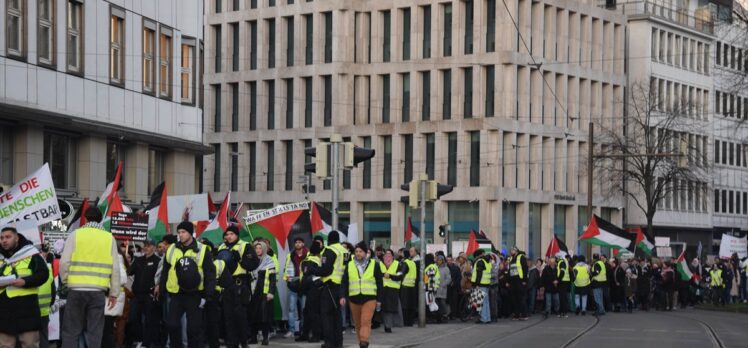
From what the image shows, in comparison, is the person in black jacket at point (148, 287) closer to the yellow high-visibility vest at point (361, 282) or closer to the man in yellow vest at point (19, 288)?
the yellow high-visibility vest at point (361, 282)

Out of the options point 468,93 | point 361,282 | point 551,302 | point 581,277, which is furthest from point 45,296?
point 468,93

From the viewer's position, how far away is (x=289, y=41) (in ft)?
269

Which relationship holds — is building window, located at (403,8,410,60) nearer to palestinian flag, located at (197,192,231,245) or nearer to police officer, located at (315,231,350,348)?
palestinian flag, located at (197,192,231,245)

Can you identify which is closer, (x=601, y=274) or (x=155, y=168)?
(x=601, y=274)

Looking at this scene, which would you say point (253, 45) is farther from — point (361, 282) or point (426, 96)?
point (361, 282)

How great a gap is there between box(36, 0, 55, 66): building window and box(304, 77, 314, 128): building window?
145 ft

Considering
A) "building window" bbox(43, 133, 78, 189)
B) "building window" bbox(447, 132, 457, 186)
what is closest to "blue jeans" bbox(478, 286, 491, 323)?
"building window" bbox(43, 133, 78, 189)

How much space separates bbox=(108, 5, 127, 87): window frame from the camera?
131 ft

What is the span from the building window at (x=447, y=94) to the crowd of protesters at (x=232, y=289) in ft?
123

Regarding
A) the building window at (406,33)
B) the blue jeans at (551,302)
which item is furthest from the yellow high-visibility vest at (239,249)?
the building window at (406,33)

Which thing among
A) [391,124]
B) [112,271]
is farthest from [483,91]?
[112,271]

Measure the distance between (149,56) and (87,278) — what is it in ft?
88.2

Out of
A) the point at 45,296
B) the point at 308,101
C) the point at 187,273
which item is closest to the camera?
the point at 45,296

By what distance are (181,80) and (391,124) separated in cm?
3501
